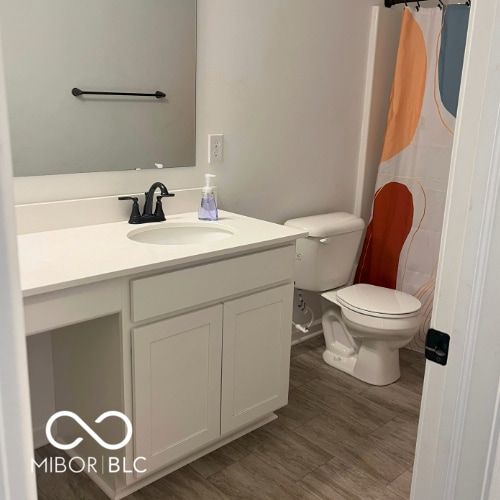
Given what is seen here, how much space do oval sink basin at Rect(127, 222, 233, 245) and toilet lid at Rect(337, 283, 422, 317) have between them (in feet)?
2.71

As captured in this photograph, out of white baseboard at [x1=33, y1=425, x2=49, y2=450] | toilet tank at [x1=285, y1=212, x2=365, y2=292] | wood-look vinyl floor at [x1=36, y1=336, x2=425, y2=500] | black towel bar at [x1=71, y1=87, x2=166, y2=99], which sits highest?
black towel bar at [x1=71, y1=87, x2=166, y2=99]

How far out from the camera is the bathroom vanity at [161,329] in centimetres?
170

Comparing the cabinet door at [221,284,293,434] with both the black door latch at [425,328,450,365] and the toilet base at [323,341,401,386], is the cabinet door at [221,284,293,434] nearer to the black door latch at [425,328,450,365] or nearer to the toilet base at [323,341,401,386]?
the toilet base at [323,341,401,386]

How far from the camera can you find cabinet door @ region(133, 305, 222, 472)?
1838mm

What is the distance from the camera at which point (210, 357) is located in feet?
6.64

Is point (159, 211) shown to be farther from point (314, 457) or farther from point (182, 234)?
point (314, 457)

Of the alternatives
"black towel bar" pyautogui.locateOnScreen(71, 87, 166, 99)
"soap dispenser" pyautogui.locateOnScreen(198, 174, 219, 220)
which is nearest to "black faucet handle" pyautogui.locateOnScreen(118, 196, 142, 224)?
"soap dispenser" pyautogui.locateOnScreen(198, 174, 219, 220)

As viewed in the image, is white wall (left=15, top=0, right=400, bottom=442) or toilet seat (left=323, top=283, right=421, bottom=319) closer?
white wall (left=15, top=0, right=400, bottom=442)

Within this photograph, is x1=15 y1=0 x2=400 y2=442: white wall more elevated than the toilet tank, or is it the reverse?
x1=15 y1=0 x2=400 y2=442: white wall

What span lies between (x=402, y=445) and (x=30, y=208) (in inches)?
67.2

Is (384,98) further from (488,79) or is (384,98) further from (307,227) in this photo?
(488,79)

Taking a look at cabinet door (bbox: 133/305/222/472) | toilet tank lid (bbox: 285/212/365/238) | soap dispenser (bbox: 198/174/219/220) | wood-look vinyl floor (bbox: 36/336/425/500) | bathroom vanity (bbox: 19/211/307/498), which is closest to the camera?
bathroom vanity (bbox: 19/211/307/498)

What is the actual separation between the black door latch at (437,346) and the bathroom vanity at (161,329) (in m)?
0.95

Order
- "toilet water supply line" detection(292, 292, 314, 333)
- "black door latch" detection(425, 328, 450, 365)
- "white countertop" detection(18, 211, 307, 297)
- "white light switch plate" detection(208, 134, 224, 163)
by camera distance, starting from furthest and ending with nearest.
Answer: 1. "toilet water supply line" detection(292, 292, 314, 333)
2. "white light switch plate" detection(208, 134, 224, 163)
3. "white countertop" detection(18, 211, 307, 297)
4. "black door latch" detection(425, 328, 450, 365)
